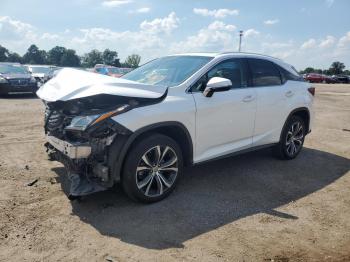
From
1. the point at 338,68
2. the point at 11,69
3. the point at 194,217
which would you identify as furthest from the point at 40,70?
the point at 338,68

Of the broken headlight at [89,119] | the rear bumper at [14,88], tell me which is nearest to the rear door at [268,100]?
the broken headlight at [89,119]

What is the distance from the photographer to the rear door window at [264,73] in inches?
220

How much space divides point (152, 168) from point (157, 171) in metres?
0.10

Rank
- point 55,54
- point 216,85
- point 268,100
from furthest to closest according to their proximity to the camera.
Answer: point 55,54 < point 268,100 < point 216,85

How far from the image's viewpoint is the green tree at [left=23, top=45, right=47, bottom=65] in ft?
268

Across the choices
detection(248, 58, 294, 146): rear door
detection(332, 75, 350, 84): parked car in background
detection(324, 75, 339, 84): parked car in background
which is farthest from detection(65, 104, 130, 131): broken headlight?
detection(332, 75, 350, 84): parked car in background

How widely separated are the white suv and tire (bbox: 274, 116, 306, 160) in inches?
20.7

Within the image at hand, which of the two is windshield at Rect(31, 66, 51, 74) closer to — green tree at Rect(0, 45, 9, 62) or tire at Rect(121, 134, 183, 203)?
tire at Rect(121, 134, 183, 203)

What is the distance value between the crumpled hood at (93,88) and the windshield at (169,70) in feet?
1.65

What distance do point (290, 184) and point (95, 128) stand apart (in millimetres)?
3079

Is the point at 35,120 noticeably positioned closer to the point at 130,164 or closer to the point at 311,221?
the point at 130,164

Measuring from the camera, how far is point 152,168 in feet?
14.2

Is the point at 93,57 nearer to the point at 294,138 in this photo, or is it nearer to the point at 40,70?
the point at 40,70

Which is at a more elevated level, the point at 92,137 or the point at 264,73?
the point at 264,73
